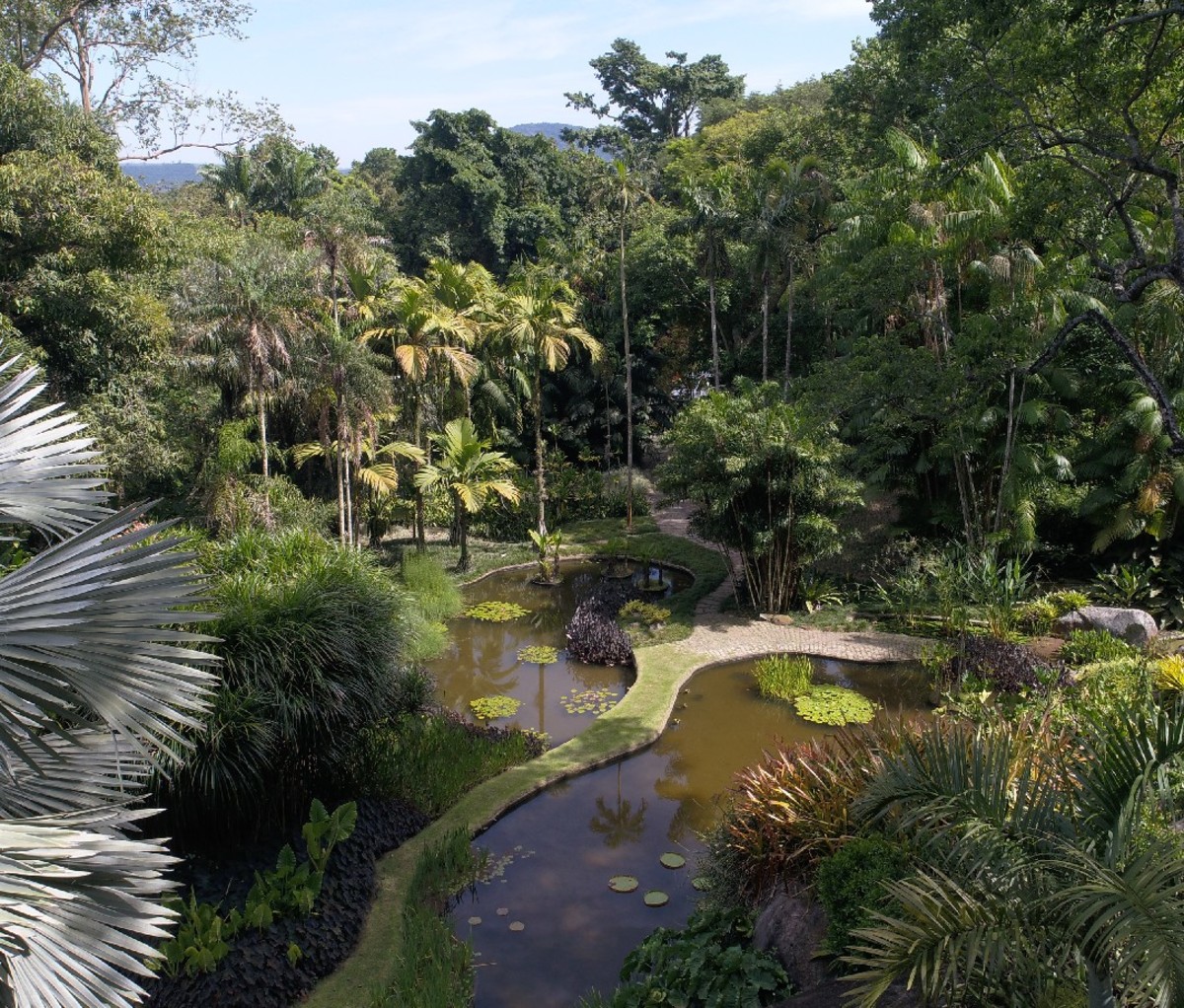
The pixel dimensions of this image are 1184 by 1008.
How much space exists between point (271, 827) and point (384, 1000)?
7.07ft

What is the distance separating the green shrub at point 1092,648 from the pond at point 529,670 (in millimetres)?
5887

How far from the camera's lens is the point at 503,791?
29.5 ft

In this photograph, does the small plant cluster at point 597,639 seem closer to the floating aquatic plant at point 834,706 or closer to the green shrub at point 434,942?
the floating aquatic plant at point 834,706

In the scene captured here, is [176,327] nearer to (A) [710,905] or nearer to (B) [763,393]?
(B) [763,393]

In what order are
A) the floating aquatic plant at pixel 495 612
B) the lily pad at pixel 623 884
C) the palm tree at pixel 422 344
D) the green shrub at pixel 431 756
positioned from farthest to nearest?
the palm tree at pixel 422 344, the floating aquatic plant at pixel 495 612, the green shrub at pixel 431 756, the lily pad at pixel 623 884

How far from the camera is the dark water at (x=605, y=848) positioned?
6617 millimetres

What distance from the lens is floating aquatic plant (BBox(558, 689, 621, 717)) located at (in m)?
11.6

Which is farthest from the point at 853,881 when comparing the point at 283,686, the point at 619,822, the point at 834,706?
the point at 834,706

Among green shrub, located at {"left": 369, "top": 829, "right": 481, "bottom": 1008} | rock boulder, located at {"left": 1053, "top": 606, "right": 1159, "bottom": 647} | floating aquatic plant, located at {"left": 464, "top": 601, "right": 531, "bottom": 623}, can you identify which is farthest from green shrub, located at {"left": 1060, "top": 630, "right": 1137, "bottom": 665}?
floating aquatic plant, located at {"left": 464, "top": 601, "right": 531, "bottom": 623}

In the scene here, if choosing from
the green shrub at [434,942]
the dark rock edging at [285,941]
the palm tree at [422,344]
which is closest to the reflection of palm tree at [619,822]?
the green shrub at [434,942]

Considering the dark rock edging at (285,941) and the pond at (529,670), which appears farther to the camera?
the pond at (529,670)

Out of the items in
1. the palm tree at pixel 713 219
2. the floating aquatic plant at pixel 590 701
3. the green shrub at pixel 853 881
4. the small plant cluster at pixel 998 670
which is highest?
the palm tree at pixel 713 219

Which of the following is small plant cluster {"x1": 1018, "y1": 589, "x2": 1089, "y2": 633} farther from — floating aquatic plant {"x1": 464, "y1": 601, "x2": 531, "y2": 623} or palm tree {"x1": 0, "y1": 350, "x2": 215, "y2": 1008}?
palm tree {"x1": 0, "y1": 350, "x2": 215, "y2": 1008}

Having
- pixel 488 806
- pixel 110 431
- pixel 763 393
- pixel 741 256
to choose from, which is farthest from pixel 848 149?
pixel 488 806
